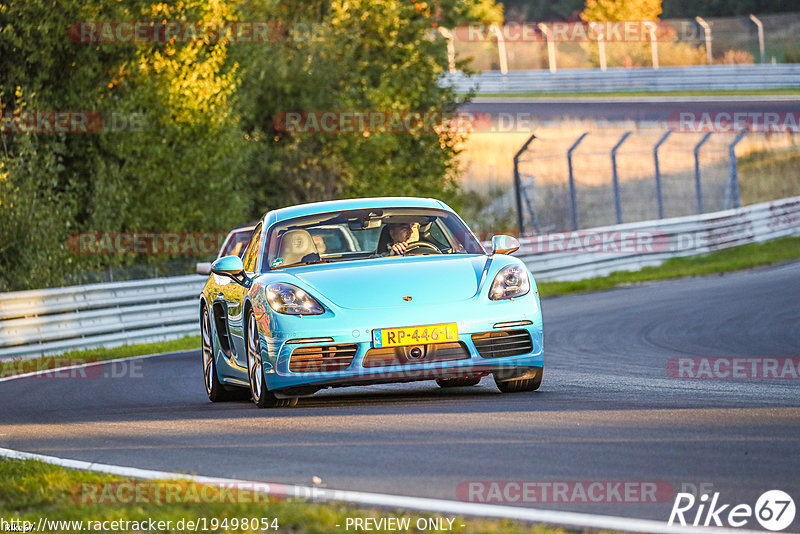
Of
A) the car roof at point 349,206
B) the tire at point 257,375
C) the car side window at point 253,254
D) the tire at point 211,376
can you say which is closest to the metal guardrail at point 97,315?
the tire at point 211,376

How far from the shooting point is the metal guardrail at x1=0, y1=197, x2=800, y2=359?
1800 centimetres

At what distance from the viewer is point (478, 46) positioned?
5359cm

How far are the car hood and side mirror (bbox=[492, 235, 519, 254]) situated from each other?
319mm

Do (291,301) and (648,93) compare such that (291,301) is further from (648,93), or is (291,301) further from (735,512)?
(648,93)

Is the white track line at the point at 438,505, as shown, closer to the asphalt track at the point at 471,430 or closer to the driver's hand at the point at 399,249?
the asphalt track at the point at 471,430

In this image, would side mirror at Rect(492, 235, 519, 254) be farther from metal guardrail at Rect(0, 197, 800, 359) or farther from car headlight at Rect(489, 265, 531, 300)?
metal guardrail at Rect(0, 197, 800, 359)

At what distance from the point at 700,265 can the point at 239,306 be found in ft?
58.7

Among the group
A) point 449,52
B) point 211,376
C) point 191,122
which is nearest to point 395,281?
point 211,376

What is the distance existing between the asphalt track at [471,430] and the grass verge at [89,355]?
3109 millimetres

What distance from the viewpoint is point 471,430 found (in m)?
7.39

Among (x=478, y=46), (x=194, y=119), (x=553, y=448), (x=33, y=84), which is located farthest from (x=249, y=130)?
(x=553, y=448)

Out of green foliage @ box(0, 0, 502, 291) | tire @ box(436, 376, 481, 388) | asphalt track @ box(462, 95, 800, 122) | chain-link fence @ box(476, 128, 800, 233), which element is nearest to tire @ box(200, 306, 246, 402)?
tire @ box(436, 376, 481, 388)

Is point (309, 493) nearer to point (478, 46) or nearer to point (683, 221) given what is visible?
point (683, 221)

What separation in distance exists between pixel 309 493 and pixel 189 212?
836 inches
